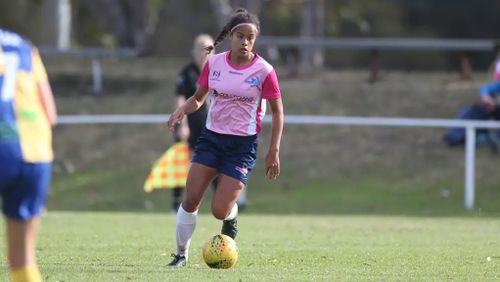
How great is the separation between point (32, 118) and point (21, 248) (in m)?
0.69

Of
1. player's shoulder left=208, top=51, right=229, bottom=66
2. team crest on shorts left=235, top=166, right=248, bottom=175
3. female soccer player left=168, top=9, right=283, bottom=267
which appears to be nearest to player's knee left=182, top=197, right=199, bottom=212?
female soccer player left=168, top=9, right=283, bottom=267

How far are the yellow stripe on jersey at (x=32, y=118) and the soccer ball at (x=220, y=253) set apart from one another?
3156 mm

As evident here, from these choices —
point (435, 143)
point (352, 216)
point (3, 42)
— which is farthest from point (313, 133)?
point (3, 42)

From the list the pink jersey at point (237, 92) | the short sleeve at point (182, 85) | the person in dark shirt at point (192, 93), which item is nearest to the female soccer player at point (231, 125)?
the pink jersey at point (237, 92)

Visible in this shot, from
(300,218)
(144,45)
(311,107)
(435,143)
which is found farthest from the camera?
(144,45)

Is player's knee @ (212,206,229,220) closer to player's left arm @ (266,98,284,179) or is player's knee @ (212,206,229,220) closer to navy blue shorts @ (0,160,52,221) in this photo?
player's left arm @ (266,98,284,179)

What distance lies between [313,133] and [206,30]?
13470 millimetres

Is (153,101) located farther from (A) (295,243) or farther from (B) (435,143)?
(A) (295,243)

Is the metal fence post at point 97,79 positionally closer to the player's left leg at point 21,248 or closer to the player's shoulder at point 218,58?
the player's shoulder at point 218,58

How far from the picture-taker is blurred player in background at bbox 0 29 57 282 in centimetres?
609

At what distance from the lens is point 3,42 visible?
6.22 metres

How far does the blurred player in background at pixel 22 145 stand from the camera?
6.09 metres

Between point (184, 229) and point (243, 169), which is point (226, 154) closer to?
point (243, 169)

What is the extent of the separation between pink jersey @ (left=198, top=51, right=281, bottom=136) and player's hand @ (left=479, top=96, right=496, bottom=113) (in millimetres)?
10338
